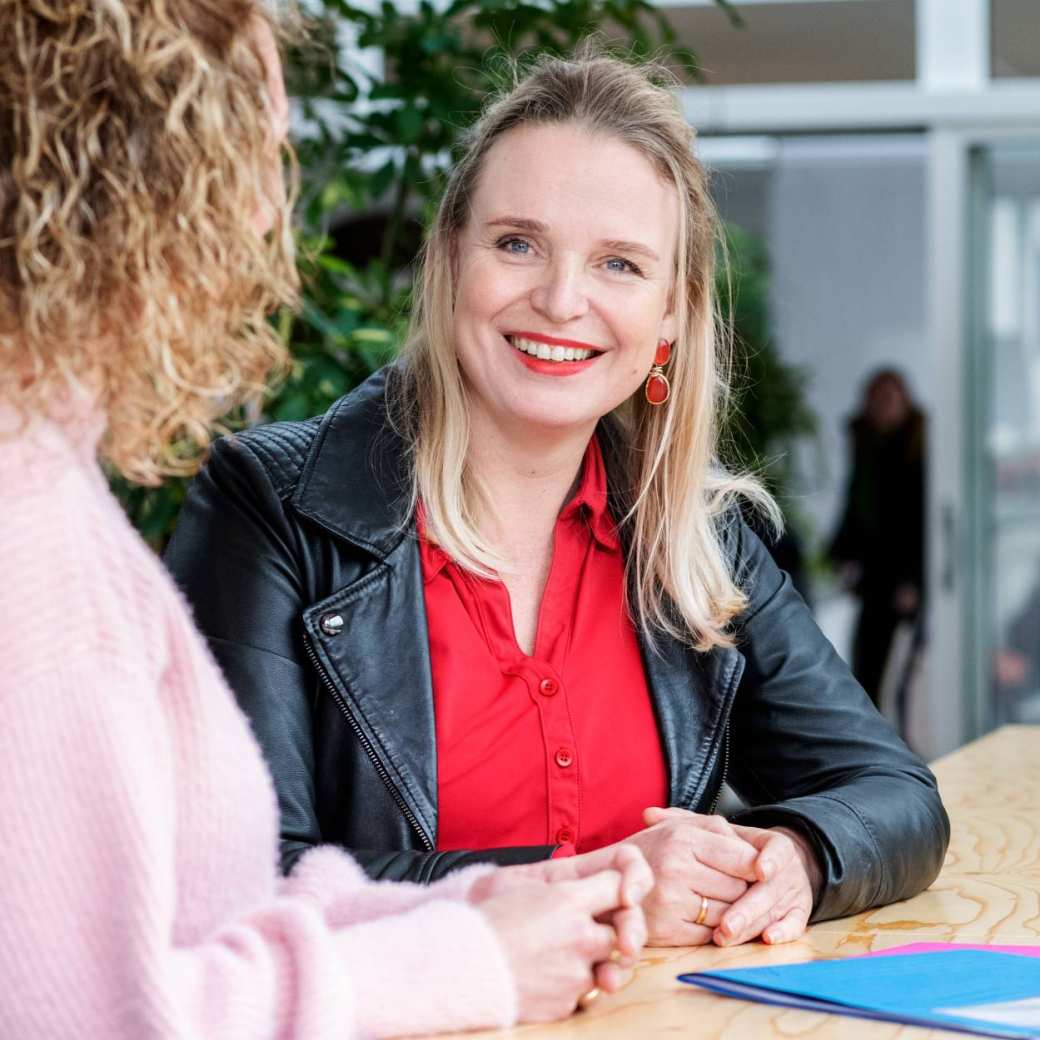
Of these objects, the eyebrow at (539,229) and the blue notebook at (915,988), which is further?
the eyebrow at (539,229)

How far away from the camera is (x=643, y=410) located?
2.13m

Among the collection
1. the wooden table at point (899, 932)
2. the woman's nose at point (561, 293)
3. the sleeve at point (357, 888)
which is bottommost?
the wooden table at point (899, 932)

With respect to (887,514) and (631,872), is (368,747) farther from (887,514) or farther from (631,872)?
(887,514)

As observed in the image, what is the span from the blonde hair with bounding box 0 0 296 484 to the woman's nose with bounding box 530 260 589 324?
31.1 inches

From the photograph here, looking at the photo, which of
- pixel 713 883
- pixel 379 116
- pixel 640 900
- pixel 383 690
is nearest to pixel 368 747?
pixel 383 690

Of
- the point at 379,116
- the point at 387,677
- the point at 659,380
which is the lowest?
the point at 387,677

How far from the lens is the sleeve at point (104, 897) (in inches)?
37.4

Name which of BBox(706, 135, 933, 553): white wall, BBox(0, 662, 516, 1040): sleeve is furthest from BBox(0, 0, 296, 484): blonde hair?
BBox(706, 135, 933, 553): white wall

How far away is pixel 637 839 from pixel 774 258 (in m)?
10.7

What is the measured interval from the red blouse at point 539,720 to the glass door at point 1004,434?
3.99 m

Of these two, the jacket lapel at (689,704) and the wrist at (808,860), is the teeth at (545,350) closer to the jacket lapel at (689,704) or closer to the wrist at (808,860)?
the jacket lapel at (689,704)

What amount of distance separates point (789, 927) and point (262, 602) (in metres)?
0.64

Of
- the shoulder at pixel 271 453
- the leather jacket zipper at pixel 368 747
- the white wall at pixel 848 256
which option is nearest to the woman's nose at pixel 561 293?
the shoulder at pixel 271 453

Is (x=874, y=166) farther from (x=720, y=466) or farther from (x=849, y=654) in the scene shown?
(x=720, y=466)
